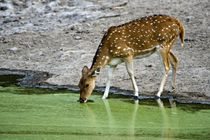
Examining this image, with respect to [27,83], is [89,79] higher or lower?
higher

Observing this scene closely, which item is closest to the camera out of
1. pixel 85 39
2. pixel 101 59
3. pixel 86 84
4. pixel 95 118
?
pixel 95 118

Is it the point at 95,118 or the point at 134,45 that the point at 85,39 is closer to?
the point at 134,45

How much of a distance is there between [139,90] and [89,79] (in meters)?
1.44

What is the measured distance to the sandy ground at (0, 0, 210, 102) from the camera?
1110 cm

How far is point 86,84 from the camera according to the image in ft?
30.7

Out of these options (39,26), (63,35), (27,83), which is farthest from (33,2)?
(27,83)

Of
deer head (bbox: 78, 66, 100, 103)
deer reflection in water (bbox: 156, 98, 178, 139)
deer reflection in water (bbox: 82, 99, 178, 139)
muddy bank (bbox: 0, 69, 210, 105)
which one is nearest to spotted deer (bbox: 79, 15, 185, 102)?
deer head (bbox: 78, 66, 100, 103)

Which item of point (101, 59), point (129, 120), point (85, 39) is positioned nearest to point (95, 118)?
point (129, 120)

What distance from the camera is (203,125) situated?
7.16 metres

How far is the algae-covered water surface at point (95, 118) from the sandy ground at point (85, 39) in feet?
4.26

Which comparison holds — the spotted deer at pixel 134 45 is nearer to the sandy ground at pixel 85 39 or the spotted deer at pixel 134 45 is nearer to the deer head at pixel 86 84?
the deer head at pixel 86 84

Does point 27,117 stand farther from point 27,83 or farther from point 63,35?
point 63,35

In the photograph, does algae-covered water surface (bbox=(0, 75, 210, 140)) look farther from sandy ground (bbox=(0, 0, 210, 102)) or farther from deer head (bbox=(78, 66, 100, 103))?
sandy ground (bbox=(0, 0, 210, 102))

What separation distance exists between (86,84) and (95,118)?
6.08 feet
